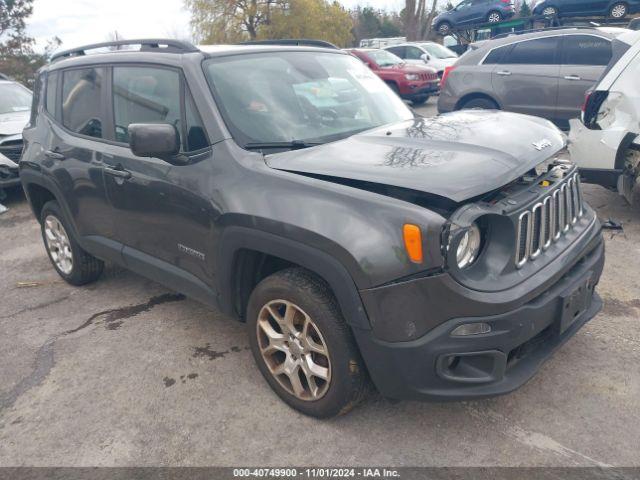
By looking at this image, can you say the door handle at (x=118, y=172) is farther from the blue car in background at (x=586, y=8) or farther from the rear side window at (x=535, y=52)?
the blue car in background at (x=586, y=8)

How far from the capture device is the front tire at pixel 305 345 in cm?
256

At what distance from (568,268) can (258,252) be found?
1.57m

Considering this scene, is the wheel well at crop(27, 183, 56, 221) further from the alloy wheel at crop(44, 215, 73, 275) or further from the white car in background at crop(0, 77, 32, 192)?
the white car in background at crop(0, 77, 32, 192)

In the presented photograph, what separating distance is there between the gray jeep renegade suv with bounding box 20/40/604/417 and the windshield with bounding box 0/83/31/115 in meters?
5.75

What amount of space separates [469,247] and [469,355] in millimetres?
467

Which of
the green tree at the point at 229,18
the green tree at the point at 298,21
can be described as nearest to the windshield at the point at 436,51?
the green tree at the point at 298,21

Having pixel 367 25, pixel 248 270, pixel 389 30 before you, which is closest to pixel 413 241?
pixel 248 270

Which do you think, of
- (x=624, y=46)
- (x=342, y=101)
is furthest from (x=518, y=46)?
(x=342, y=101)

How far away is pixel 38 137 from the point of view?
460 cm

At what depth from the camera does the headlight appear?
2.36 meters

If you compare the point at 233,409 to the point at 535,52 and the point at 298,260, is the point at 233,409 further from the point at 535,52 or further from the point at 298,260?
the point at 535,52

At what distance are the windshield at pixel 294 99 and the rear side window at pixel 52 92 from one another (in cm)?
190

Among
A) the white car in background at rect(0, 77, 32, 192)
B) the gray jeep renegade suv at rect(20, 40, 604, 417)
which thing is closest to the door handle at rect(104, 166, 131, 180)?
the gray jeep renegade suv at rect(20, 40, 604, 417)

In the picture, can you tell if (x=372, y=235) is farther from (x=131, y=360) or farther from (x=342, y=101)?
(x=131, y=360)
